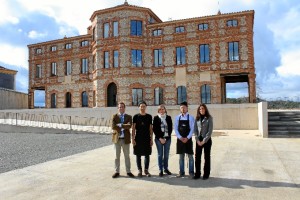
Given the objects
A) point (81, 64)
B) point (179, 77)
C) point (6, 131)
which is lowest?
point (6, 131)

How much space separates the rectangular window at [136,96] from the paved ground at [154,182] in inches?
687

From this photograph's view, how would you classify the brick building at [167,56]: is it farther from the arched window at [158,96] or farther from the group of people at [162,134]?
the group of people at [162,134]

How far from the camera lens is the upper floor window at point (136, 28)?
2619 cm

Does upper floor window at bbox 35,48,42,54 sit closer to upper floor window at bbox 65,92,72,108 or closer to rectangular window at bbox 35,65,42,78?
rectangular window at bbox 35,65,42,78

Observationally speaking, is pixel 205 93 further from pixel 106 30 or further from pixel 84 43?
pixel 84 43

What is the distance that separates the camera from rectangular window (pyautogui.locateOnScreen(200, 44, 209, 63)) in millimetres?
25203

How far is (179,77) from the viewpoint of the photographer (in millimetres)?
25781

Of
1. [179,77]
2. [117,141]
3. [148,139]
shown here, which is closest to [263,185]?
[148,139]

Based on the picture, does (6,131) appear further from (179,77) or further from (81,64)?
(179,77)

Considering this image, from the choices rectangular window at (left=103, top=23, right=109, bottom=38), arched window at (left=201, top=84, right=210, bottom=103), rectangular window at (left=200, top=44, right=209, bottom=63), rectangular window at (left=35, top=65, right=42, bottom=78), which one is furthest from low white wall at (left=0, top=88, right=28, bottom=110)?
rectangular window at (left=200, top=44, right=209, bottom=63)

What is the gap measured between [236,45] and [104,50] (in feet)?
40.9

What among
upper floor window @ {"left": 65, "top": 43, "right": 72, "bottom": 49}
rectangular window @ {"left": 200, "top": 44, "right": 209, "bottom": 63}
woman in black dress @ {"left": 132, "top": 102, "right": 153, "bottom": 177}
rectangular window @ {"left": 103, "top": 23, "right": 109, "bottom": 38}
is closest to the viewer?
woman in black dress @ {"left": 132, "top": 102, "right": 153, "bottom": 177}

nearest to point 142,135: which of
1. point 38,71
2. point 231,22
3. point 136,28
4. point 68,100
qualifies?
point 231,22

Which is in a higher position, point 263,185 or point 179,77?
point 179,77
